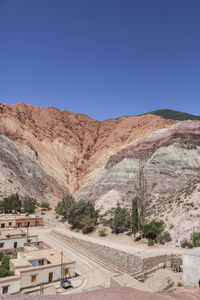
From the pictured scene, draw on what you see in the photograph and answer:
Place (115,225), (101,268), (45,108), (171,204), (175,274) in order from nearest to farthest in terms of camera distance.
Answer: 1. (175,274)
2. (101,268)
3. (115,225)
4. (171,204)
5. (45,108)

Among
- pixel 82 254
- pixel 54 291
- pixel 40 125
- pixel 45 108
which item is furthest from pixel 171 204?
pixel 45 108

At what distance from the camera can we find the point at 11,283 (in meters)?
16.9

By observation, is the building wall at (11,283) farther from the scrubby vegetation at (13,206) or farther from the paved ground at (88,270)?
the scrubby vegetation at (13,206)

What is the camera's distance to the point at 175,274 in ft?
63.7

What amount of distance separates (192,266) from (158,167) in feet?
130

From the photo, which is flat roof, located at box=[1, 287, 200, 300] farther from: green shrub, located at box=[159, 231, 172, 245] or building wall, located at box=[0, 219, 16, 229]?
building wall, located at box=[0, 219, 16, 229]

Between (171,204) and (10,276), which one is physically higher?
(171,204)

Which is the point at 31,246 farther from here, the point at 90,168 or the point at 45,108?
the point at 45,108

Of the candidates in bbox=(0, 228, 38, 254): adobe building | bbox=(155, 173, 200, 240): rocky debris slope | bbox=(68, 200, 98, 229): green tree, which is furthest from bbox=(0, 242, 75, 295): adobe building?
bbox=(68, 200, 98, 229): green tree

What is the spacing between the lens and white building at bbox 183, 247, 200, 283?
15625 millimetres

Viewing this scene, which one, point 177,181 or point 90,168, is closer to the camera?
point 177,181

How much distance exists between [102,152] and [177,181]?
44.3m

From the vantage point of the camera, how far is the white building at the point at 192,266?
15.6m

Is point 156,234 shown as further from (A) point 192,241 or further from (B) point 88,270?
(B) point 88,270
